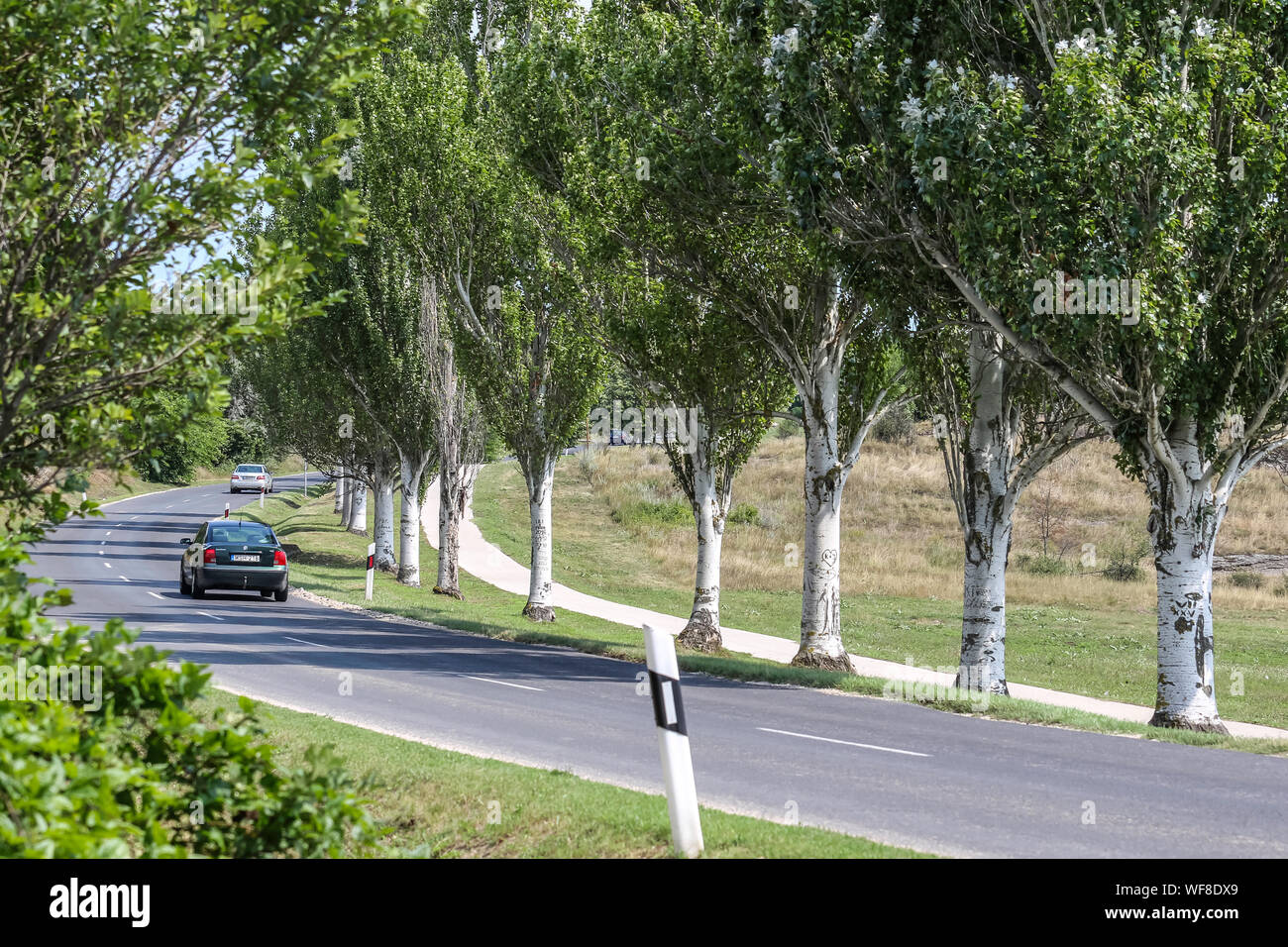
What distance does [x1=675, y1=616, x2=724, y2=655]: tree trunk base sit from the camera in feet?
84.1

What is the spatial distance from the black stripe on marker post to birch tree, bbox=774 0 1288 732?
9427 millimetres

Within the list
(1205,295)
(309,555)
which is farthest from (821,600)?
(309,555)

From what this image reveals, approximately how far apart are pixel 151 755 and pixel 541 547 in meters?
25.6

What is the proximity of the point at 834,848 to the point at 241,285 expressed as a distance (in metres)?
4.09

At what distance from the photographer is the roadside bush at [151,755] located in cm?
374

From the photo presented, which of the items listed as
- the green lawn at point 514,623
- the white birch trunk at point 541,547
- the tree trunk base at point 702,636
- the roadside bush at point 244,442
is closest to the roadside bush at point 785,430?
the green lawn at point 514,623

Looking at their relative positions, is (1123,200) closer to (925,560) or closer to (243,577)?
(243,577)

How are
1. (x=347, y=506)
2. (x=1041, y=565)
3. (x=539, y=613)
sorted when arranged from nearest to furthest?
1. (x=539, y=613)
2. (x=1041, y=565)
3. (x=347, y=506)

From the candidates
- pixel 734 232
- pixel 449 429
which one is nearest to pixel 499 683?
pixel 734 232

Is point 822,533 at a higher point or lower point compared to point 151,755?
lower

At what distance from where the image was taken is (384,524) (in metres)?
41.3
